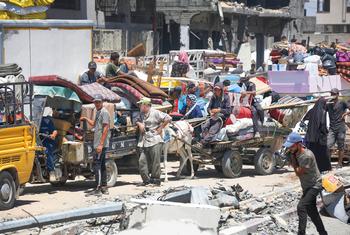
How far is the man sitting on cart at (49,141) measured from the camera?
14.6 meters

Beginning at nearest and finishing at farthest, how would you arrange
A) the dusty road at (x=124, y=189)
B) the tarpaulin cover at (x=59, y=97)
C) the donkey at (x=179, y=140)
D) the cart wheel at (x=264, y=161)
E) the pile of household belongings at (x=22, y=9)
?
the dusty road at (x=124, y=189) → the tarpaulin cover at (x=59, y=97) → the donkey at (x=179, y=140) → the cart wheel at (x=264, y=161) → the pile of household belongings at (x=22, y=9)

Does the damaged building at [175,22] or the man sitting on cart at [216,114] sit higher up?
the damaged building at [175,22]

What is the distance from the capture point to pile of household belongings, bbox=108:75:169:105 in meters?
17.5

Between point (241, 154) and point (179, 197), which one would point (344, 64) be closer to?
point (241, 154)

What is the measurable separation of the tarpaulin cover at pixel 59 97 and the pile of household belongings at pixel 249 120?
10.7 feet

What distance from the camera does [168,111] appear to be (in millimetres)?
18766

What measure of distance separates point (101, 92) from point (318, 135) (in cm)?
477

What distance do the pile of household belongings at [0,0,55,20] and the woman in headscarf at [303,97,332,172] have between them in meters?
8.10

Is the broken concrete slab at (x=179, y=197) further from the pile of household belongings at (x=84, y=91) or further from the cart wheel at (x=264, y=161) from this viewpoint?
the cart wheel at (x=264, y=161)

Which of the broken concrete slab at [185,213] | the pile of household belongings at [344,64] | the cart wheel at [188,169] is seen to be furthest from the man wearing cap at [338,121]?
the pile of household belongings at [344,64]

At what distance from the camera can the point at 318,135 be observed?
17.5 meters

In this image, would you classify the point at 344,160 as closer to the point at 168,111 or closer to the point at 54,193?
the point at 168,111

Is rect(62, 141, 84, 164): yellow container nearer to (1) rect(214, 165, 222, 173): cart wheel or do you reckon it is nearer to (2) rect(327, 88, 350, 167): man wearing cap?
(1) rect(214, 165, 222, 173): cart wheel

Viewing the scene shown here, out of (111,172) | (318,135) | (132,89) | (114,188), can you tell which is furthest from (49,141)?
(318,135)
